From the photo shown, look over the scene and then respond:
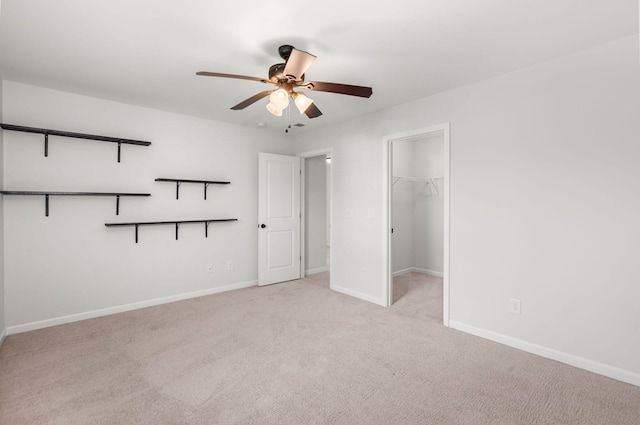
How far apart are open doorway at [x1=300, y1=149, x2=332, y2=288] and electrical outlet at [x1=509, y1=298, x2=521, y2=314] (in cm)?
291

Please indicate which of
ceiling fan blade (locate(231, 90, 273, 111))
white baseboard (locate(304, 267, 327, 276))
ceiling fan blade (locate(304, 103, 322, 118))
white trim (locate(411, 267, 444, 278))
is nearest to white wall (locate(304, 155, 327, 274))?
white baseboard (locate(304, 267, 327, 276))

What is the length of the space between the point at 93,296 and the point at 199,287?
1.19 metres

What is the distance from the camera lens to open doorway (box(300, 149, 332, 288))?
17.2 ft

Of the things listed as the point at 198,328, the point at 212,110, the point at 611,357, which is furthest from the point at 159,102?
the point at 611,357

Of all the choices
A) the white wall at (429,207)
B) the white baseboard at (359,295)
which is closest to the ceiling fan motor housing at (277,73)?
the white baseboard at (359,295)

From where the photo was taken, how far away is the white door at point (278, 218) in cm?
465

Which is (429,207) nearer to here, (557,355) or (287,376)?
(557,355)

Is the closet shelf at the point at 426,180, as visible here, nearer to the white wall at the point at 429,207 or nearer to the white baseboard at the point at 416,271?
the white wall at the point at 429,207

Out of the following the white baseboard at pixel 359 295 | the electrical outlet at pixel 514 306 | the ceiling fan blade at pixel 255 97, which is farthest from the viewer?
the white baseboard at pixel 359 295

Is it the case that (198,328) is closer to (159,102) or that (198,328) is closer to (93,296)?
(93,296)

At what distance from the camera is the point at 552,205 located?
8.17 ft

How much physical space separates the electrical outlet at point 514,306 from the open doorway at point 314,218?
2.91 meters

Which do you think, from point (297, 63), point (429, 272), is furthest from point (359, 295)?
point (297, 63)

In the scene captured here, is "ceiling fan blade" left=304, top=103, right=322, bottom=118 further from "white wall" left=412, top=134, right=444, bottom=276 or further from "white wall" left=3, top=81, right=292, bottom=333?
"white wall" left=412, top=134, right=444, bottom=276
